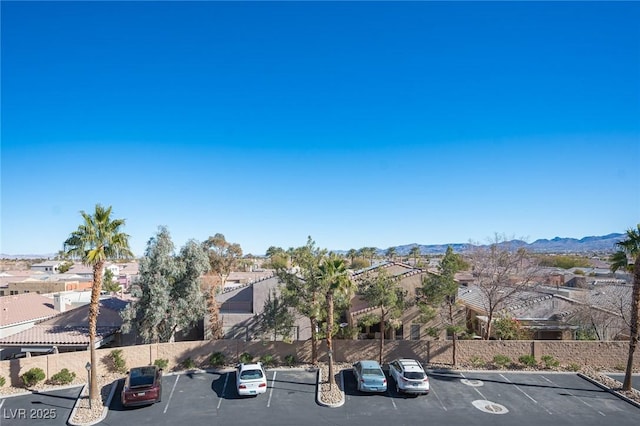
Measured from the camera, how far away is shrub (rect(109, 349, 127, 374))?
2500 cm

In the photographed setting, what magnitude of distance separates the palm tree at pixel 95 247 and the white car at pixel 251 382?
23.7ft

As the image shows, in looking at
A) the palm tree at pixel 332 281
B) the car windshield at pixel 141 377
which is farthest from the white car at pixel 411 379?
the car windshield at pixel 141 377

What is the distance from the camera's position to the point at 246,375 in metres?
22.2

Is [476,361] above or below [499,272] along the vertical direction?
below

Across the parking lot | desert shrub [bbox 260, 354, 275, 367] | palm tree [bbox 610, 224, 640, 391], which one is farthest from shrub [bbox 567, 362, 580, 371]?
desert shrub [bbox 260, 354, 275, 367]

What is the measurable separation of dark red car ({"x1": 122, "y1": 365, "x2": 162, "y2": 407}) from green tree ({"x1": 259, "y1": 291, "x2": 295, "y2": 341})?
298 inches

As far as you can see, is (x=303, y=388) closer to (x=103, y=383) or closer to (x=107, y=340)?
(x=103, y=383)

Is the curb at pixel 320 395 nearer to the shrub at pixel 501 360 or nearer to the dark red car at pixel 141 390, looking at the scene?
the dark red car at pixel 141 390

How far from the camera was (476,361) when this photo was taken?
89.6 feet

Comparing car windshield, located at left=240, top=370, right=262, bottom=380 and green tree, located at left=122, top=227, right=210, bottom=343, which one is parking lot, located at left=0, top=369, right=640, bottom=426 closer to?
car windshield, located at left=240, top=370, right=262, bottom=380

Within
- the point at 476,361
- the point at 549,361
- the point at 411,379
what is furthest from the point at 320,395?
the point at 549,361

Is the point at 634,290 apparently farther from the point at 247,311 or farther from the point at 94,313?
the point at 94,313

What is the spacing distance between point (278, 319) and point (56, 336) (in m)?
14.8

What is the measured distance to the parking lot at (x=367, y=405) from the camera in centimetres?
1917
